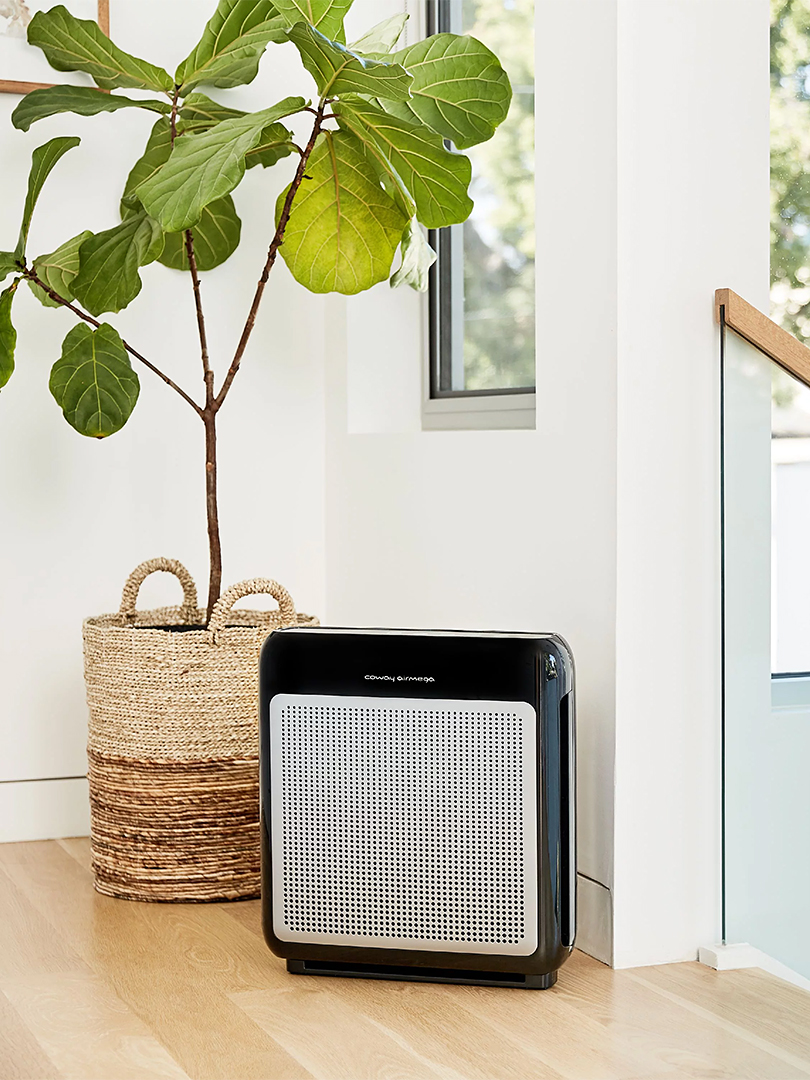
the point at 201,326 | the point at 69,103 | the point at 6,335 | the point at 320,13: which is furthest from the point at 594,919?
the point at 69,103

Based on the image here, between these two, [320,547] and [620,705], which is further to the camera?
[320,547]

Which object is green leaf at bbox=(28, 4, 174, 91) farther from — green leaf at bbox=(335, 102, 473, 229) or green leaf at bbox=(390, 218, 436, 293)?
green leaf at bbox=(390, 218, 436, 293)

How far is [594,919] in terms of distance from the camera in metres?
1.68

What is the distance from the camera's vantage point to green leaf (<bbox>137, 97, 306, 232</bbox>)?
1559mm

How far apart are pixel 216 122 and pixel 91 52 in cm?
23

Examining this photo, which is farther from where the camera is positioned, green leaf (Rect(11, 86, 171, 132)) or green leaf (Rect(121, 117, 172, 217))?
green leaf (Rect(121, 117, 172, 217))

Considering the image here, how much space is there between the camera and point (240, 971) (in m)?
1.62

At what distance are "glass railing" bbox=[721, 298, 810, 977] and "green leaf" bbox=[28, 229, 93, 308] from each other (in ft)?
3.13

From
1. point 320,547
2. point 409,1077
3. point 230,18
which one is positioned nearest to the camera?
point 409,1077

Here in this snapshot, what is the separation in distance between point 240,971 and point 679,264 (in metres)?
1.06

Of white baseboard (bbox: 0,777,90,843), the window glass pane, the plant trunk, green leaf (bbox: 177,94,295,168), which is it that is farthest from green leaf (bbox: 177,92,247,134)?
white baseboard (bbox: 0,777,90,843)

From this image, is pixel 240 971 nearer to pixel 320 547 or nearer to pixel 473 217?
pixel 320 547

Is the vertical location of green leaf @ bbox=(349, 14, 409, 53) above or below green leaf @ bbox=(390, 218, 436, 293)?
above

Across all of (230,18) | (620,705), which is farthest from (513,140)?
(620,705)
